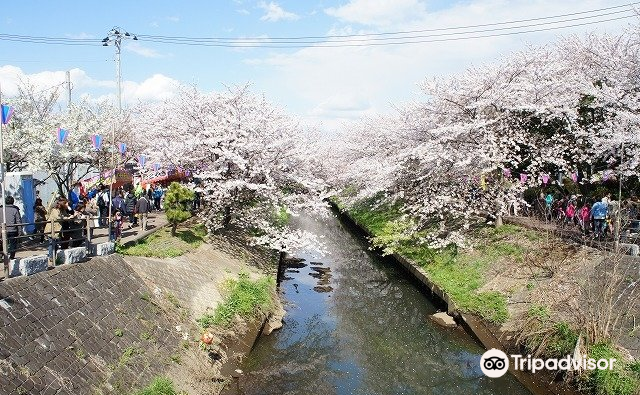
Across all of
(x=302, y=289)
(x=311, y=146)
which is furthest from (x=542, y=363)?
(x=311, y=146)

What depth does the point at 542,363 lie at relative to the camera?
43.1 feet

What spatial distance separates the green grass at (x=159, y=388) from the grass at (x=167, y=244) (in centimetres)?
652

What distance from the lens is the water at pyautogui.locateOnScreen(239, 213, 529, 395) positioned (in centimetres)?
1312

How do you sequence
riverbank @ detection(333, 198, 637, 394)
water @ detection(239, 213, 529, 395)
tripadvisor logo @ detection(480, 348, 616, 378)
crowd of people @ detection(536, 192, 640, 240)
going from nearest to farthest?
Result: tripadvisor logo @ detection(480, 348, 616, 378) < riverbank @ detection(333, 198, 637, 394) < water @ detection(239, 213, 529, 395) < crowd of people @ detection(536, 192, 640, 240)

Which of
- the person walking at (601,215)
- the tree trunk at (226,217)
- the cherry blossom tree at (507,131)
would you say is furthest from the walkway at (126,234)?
the person walking at (601,215)

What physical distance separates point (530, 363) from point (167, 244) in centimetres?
1302

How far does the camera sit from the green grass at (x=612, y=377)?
10503 millimetres

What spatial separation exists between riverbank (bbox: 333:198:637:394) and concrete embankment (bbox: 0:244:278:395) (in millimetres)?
7806

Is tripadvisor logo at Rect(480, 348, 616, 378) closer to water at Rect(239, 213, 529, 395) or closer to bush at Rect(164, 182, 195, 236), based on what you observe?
water at Rect(239, 213, 529, 395)

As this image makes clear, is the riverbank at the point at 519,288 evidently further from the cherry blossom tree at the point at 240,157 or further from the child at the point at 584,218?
the cherry blossom tree at the point at 240,157

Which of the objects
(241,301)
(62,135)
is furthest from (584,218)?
(62,135)

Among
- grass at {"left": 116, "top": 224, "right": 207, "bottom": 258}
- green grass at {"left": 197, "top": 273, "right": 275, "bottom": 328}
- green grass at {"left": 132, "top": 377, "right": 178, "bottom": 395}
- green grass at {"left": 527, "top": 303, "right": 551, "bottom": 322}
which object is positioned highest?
grass at {"left": 116, "top": 224, "right": 207, "bottom": 258}

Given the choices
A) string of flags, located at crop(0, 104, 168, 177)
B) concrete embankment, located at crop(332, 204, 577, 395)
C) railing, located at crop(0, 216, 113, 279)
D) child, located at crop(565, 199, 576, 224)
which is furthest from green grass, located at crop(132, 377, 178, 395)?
child, located at crop(565, 199, 576, 224)

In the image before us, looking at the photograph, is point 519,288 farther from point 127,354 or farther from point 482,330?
point 127,354
